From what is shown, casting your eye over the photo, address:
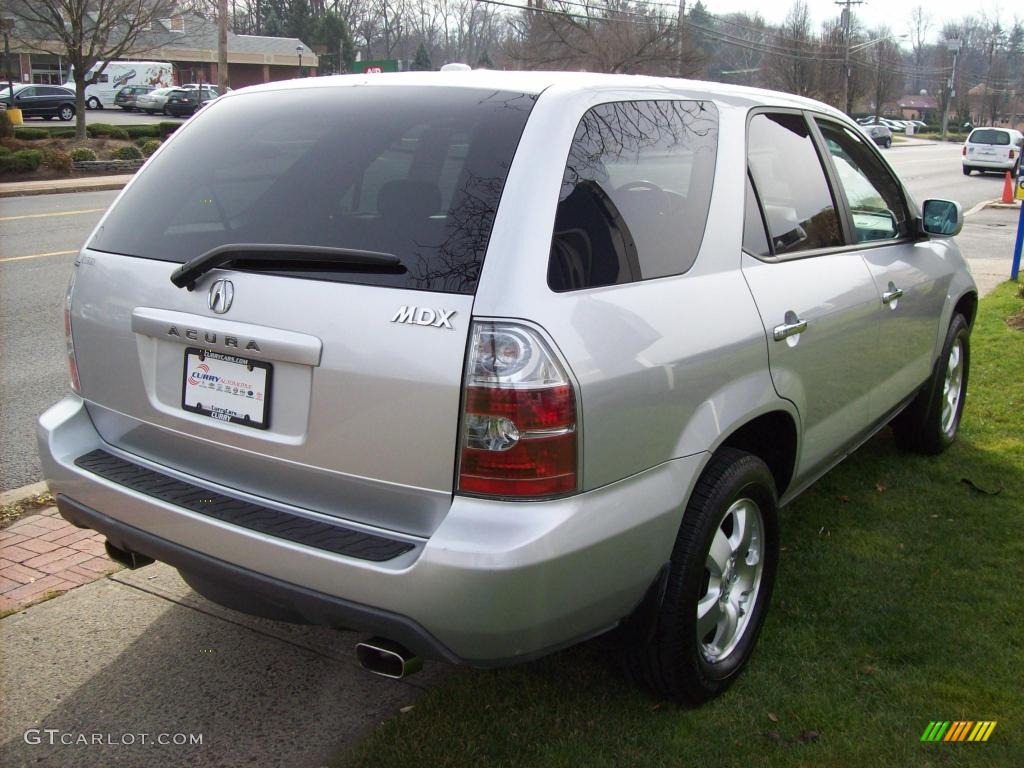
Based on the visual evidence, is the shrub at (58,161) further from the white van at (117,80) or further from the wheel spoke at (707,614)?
the white van at (117,80)

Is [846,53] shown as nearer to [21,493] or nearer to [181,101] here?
[181,101]

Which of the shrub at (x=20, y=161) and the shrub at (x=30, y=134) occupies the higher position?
the shrub at (x=30, y=134)

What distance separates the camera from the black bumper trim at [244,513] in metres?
2.35

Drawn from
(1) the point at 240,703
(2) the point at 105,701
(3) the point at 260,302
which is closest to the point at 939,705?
(1) the point at 240,703

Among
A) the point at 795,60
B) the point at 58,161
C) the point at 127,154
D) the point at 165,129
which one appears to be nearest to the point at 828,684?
the point at 58,161

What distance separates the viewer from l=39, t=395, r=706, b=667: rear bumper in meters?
2.24

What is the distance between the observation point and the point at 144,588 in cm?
373

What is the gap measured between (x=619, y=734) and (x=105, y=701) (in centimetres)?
158

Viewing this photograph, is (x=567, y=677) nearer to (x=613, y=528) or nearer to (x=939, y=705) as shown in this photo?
(x=613, y=528)

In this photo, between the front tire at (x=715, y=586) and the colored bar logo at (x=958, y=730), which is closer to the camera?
the front tire at (x=715, y=586)

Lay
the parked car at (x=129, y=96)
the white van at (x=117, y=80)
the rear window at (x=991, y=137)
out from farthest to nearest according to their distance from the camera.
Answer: the white van at (x=117, y=80)
the parked car at (x=129, y=96)
the rear window at (x=991, y=137)

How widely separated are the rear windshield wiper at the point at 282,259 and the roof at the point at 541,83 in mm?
684

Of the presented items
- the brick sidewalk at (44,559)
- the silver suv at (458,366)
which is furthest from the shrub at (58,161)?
the silver suv at (458,366)

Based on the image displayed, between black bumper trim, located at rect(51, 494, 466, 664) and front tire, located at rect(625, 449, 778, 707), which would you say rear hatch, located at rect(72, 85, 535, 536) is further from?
front tire, located at rect(625, 449, 778, 707)
